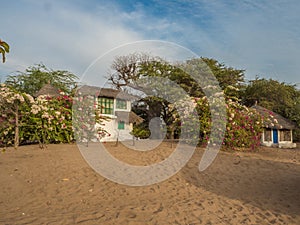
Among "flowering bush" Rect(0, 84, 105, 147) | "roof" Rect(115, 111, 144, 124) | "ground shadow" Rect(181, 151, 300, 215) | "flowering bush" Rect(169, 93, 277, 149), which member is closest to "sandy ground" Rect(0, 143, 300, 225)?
"ground shadow" Rect(181, 151, 300, 215)

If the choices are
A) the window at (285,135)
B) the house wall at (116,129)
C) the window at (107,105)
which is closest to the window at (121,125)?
the house wall at (116,129)

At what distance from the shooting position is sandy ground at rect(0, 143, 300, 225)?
409cm

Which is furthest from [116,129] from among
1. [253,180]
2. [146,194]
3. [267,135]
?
[146,194]

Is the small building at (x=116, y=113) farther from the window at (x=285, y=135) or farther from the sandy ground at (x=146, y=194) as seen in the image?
the window at (x=285, y=135)

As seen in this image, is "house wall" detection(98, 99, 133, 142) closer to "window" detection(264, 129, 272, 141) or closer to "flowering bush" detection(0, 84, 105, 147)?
"flowering bush" detection(0, 84, 105, 147)

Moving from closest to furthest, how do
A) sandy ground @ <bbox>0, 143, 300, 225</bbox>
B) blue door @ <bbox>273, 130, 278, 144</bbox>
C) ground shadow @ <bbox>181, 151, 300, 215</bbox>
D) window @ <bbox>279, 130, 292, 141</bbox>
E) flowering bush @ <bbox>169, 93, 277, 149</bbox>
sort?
1. sandy ground @ <bbox>0, 143, 300, 225</bbox>
2. ground shadow @ <bbox>181, 151, 300, 215</bbox>
3. flowering bush @ <bbox>169, 93, 277, 149</bbox>
4. blue door @ <bbox>273, 130, 278, 144</bbox>
5. window @ <bbox>279, 130, 292, 141</bbox>

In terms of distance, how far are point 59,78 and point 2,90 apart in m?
18.8

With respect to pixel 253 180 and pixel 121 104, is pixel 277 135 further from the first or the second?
pixel 121 104

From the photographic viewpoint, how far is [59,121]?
1129 centimetres

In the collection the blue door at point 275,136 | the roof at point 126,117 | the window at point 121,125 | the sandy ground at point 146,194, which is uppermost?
the roof at point 126,117

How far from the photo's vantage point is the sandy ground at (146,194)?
4.09 metres

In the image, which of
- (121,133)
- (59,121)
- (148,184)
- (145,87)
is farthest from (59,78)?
(148,184)

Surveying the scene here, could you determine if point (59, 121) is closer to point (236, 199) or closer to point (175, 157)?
point (175, 157)

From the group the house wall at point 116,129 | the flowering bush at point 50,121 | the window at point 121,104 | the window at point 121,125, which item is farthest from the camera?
→ the window at point 121,125
